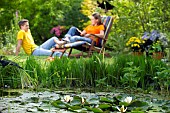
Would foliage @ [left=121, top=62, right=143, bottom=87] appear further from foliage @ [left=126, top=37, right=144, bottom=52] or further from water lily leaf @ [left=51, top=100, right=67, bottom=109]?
foliage @ [left=126, top=37, right=144, bottom=52]

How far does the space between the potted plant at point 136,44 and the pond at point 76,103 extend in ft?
16.0

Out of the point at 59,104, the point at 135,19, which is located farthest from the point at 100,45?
the point at 59,104

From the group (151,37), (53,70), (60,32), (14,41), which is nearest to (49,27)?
(60,32)

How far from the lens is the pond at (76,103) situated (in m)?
3.90

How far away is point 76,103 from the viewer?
13.7ft

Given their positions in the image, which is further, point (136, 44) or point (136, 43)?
point (136, 43)

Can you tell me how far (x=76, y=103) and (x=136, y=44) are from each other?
5854 mm

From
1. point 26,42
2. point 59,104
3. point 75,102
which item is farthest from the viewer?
point 26,42

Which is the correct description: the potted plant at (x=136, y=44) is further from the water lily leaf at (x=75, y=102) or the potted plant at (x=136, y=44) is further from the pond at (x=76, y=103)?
the water lily leaf at (x=75, y=102)

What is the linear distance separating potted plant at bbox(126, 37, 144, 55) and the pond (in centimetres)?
488

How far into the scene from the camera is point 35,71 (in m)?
5.76

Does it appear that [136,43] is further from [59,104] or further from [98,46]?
[59,104]

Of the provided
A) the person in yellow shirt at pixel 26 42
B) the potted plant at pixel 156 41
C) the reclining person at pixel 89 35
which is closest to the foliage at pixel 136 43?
the potted plant at pixel 156 41

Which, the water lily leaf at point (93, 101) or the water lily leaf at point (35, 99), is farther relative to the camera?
the water lily leaf at point (35, 99)
